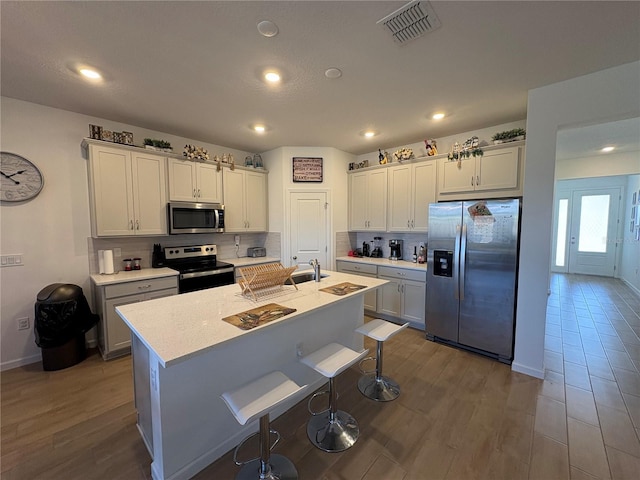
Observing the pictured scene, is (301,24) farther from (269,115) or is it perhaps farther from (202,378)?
(202,378)

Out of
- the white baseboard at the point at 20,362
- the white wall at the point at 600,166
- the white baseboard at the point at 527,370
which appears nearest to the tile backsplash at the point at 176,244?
the white baseboard at the point at 20,362

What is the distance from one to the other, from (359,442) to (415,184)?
125 inches

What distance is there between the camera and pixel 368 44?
1.81 metres

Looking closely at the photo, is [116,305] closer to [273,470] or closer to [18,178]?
[18,178]

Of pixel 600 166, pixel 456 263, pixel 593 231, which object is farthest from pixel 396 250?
pixel 593 231

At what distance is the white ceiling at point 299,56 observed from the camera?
5.02 ft

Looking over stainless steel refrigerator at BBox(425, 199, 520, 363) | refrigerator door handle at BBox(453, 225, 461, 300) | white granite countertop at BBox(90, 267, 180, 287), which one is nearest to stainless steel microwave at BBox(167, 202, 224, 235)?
white granite countertop at BBox(90, 267, 180, 287)

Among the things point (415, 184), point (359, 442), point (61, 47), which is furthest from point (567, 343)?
point (61, 47)

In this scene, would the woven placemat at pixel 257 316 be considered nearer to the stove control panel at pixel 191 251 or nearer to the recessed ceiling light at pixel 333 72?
the recessed ceiling light at pixel 333 72

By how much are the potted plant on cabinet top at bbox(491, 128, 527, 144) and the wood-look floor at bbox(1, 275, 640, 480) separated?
2.48m

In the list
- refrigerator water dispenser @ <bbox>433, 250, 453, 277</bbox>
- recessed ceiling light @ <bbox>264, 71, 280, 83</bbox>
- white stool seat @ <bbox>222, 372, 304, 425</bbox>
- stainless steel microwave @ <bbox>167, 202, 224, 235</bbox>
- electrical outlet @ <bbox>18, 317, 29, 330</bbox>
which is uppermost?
recessed ceiling light @ <bbox>264, 71, 280, 83</bbox>

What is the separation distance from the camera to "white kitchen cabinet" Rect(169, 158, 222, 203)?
3.38 m

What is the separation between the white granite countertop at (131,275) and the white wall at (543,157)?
12.5ft

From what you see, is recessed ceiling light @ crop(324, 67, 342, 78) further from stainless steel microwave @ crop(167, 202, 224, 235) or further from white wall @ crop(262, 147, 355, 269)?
stainless steel microwave @ crop(167, 202, 224, 235)
